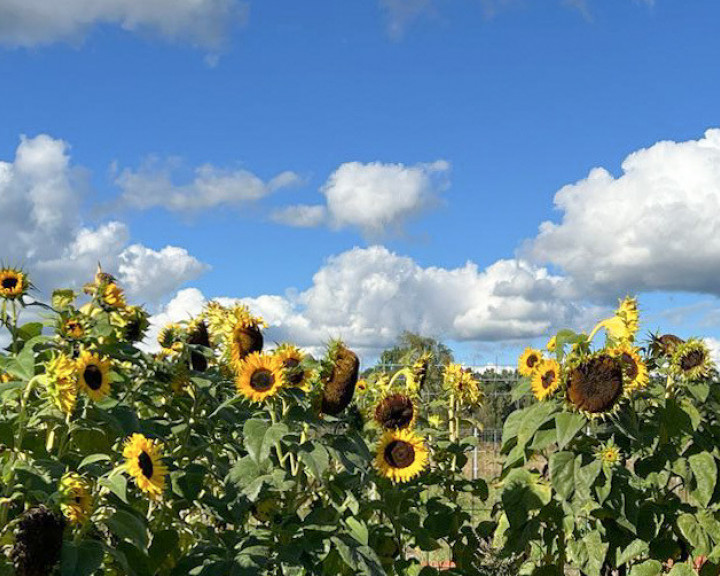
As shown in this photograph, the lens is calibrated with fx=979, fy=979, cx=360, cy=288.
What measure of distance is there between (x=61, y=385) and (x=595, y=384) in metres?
2.31

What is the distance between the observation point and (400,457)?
4297 mm

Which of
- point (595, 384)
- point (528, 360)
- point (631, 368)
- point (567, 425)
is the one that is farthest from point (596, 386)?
point (528, 360)

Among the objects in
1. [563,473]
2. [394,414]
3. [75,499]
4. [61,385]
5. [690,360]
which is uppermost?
[690,360]

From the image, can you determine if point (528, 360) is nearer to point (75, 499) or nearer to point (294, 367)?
point (294, 367)

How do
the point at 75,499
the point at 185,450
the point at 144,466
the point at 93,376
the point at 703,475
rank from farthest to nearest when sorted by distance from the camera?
the point at 703,475
the point at 185,450
the point at 93,376
the point at 144,466
the point at 75,499

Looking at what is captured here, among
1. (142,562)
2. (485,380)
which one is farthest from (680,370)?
(485,380)

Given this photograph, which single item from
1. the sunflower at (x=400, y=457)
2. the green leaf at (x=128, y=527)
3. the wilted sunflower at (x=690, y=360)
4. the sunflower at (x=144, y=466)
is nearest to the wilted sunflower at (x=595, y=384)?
the sunflower at (x=400, y=457)

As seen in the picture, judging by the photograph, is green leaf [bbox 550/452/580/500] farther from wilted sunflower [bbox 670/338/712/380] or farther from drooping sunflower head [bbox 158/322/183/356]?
drooping sunflower head [bbox 158/322/183/356]

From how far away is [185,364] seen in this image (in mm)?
4086

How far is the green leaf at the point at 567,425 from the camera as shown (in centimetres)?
412

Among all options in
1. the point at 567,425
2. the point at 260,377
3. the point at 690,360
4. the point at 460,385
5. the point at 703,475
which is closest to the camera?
the point at 260,377

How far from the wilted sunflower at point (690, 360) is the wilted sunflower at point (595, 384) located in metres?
0.83

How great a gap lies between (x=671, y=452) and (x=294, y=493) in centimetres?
210

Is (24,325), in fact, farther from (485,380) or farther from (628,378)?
(485,380)
